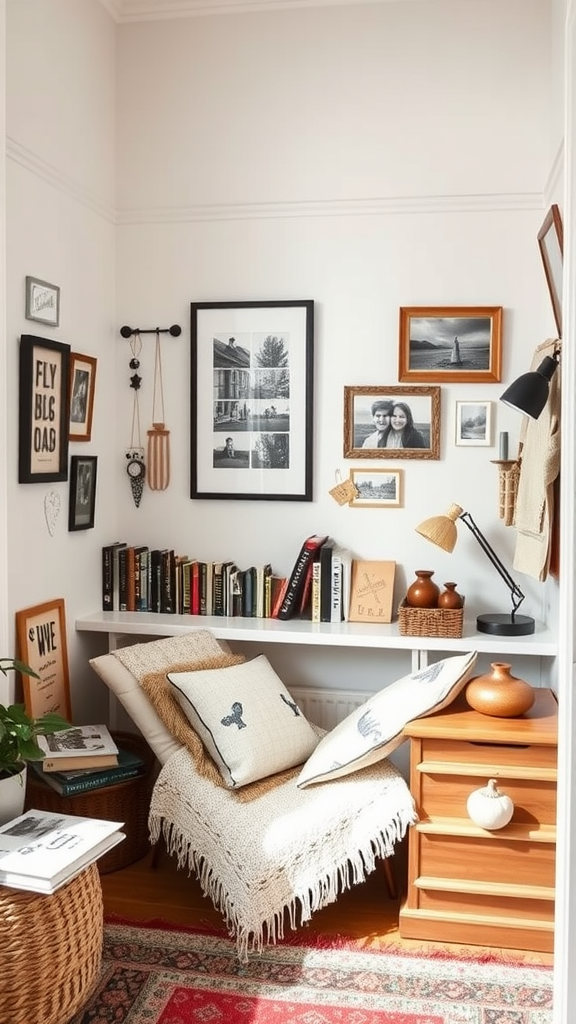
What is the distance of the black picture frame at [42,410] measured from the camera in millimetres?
2812

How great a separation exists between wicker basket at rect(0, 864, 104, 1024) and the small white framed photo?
2.00 meters

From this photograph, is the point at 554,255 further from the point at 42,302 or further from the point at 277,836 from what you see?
the point at 277,836

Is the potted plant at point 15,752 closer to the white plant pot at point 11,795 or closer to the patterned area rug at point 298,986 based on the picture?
the white plant pot at point 11,795

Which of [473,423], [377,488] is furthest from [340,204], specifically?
[377,488]

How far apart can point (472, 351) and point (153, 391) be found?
1249mm

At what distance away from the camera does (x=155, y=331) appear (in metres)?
3.55

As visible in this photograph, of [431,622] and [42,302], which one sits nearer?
[42,302]

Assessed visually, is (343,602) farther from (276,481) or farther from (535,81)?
(535,81)

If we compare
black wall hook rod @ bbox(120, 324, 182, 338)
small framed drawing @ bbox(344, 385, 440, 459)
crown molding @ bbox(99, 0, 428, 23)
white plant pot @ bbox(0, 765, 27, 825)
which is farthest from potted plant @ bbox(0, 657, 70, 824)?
crown molding @ bbox(99, 0, 428, 23)

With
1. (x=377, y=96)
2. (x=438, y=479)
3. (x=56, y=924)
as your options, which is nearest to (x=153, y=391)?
(x=438, y=479)

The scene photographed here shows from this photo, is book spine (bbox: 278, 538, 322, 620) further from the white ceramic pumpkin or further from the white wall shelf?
the white ceramic pumpkin

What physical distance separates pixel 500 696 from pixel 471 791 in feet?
0.92

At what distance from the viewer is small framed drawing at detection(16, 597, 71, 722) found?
2.85 m

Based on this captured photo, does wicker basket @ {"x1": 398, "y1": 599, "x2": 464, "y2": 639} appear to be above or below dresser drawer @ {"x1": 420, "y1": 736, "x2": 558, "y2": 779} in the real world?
above
